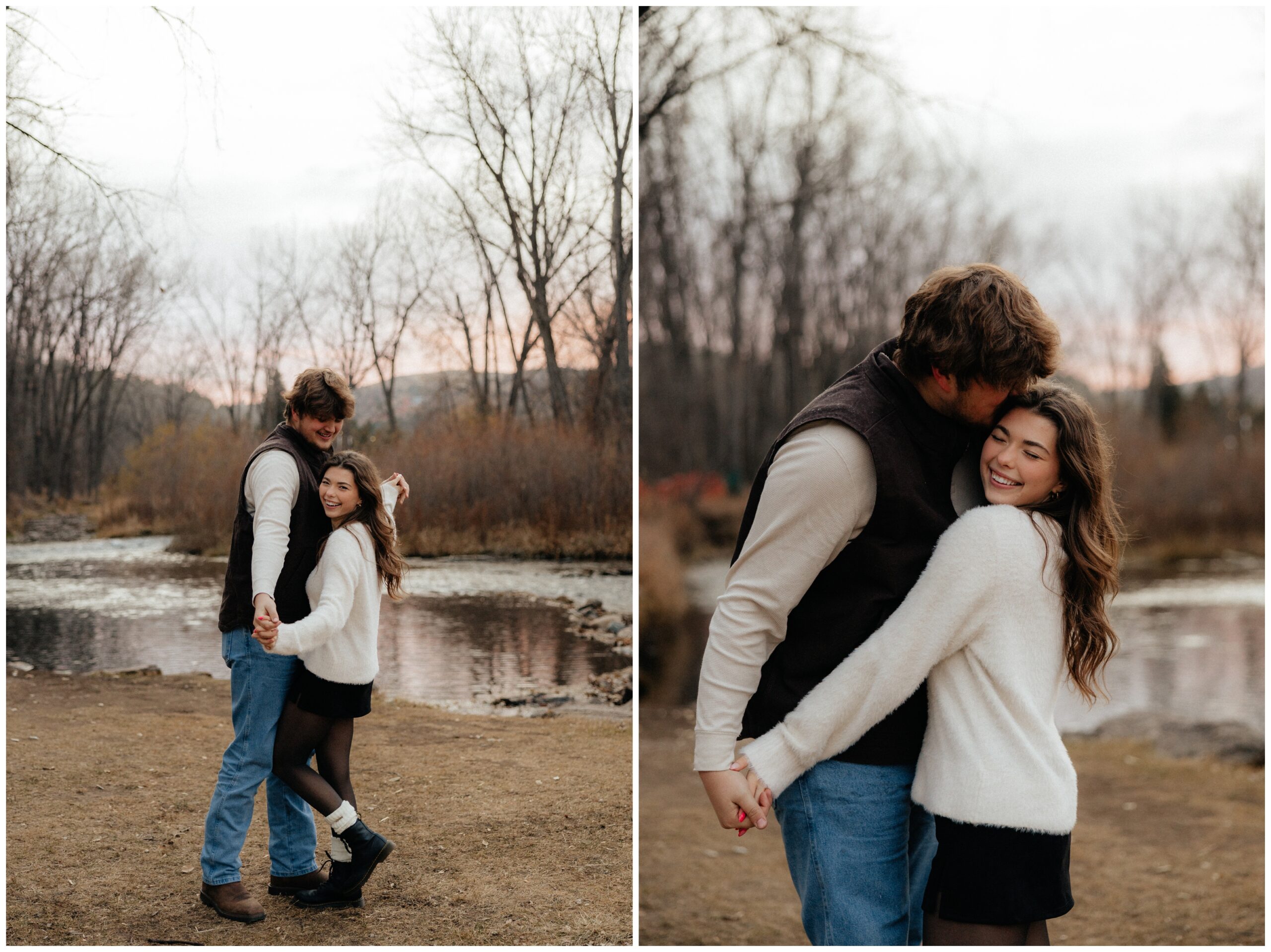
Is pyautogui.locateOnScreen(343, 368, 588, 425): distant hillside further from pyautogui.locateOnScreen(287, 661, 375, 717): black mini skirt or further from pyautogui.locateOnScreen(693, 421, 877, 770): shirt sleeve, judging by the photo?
pyautogui.locateOnScreen(693, 421, 877, 770): shirt sleeve

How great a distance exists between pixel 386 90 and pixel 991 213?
378 cm

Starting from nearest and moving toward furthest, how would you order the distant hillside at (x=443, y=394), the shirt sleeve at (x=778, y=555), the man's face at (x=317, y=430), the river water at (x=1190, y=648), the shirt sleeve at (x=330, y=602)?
the shirt sleeve at (x=778, y=555) → the shirt sleeve at (x=330, y=602) → the man's face at (x=317, y=430) → the distant hillside at (x=443, y=394) → the river water at (x=1190, y=648)

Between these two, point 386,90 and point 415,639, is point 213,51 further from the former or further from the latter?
point 415,639

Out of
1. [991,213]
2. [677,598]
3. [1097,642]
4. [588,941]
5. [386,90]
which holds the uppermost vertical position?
[991,213]

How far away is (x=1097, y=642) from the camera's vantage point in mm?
1518

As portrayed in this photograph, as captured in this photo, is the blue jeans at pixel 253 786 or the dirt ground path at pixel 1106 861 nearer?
the blue jeans at pixel 253 786

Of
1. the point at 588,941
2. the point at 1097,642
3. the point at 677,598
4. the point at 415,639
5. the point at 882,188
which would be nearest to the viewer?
the point at 1097,642

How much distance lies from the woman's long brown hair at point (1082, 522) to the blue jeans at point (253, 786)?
1847mm

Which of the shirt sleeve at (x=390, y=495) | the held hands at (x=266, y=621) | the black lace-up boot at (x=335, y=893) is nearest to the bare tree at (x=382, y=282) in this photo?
the shirt sleeve at (x=390, y=495)

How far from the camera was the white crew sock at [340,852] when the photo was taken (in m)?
2.62

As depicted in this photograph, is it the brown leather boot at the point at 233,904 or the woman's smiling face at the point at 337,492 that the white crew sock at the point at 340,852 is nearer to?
the brown leather boot at the point at 233,904

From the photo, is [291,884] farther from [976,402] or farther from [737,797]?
[976,402]

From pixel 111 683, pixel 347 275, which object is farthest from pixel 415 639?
pixel 347 275

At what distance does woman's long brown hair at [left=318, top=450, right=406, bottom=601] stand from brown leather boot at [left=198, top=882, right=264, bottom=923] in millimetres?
869
